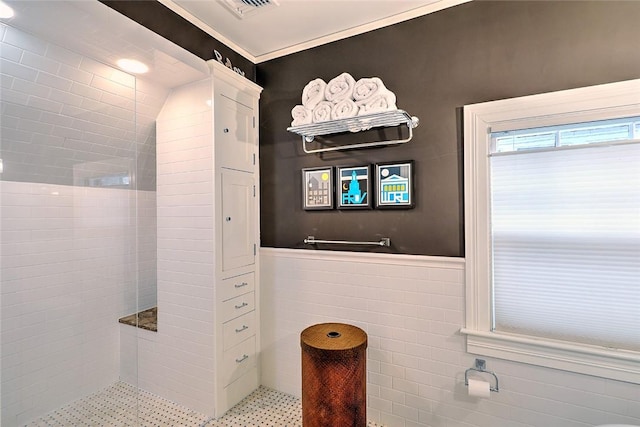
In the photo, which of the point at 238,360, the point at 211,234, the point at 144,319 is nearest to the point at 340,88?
the point at 211,234

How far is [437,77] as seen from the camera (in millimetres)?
1831

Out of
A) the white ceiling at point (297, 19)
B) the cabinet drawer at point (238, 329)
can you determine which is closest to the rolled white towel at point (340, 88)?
the white ceiling at point (297, 19)

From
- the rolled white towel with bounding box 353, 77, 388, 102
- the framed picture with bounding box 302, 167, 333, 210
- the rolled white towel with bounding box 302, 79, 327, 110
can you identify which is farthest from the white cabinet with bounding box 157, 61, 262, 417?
the rolled white towel with bounding box 353, 77, 388, 102

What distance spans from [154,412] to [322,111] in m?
2.33

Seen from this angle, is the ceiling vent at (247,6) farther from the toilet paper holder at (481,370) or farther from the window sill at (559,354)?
the toilet paper holder at (481,370)

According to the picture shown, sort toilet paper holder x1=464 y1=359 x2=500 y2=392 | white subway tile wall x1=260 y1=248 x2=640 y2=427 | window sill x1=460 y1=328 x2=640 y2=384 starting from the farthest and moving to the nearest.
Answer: toilet paper holder x1=464 y1=359 x2=500 y2=392 → white subway tile wall x1=260 y1=248 x2=640 y2=427 → window sill x1=460 y1=328 x2=640 y2=384

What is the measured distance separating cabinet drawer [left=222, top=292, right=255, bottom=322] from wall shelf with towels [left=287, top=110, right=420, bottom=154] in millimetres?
1201

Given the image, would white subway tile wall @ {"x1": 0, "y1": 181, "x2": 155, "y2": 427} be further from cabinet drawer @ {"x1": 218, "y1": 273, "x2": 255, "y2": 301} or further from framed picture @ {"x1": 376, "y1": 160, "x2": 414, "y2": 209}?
framed picture @ {"x1": 376, "y1": 160, "x2": 414, "y2": 209}

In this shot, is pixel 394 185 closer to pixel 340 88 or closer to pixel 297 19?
pixel 340 88

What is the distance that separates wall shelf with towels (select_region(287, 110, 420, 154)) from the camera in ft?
5.79

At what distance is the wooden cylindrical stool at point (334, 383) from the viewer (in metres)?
1.57

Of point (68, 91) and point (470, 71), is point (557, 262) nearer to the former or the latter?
point (470, 71)

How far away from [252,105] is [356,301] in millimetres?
1658

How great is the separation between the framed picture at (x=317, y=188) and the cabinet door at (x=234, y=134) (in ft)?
1.52
